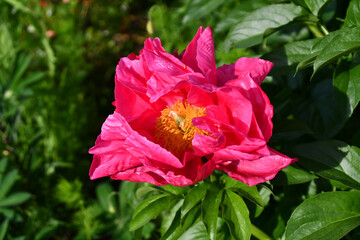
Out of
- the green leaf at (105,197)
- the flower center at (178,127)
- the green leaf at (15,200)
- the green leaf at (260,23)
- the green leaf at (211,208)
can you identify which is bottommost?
the green leaf at (105,197)

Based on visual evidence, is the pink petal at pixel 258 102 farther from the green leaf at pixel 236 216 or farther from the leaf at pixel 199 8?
the leaf at pixel 199 8

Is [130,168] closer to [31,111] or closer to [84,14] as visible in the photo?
[31,111]

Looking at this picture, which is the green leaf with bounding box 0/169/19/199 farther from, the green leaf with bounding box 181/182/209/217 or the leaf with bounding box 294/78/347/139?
the leaf with bounding box 294/78/347/139

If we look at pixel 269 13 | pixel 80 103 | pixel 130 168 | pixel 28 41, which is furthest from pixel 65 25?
pixel 130 168

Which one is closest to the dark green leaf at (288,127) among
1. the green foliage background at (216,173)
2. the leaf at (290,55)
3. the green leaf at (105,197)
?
the green foliage background at (216,173)

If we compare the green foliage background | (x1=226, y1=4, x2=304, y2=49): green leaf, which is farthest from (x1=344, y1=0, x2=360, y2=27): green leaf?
(x1=226, y1=4, x2=304, y2=49): green leaf

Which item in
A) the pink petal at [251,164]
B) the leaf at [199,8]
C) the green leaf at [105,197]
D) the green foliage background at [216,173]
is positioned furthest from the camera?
the green leaf at [105,197]
